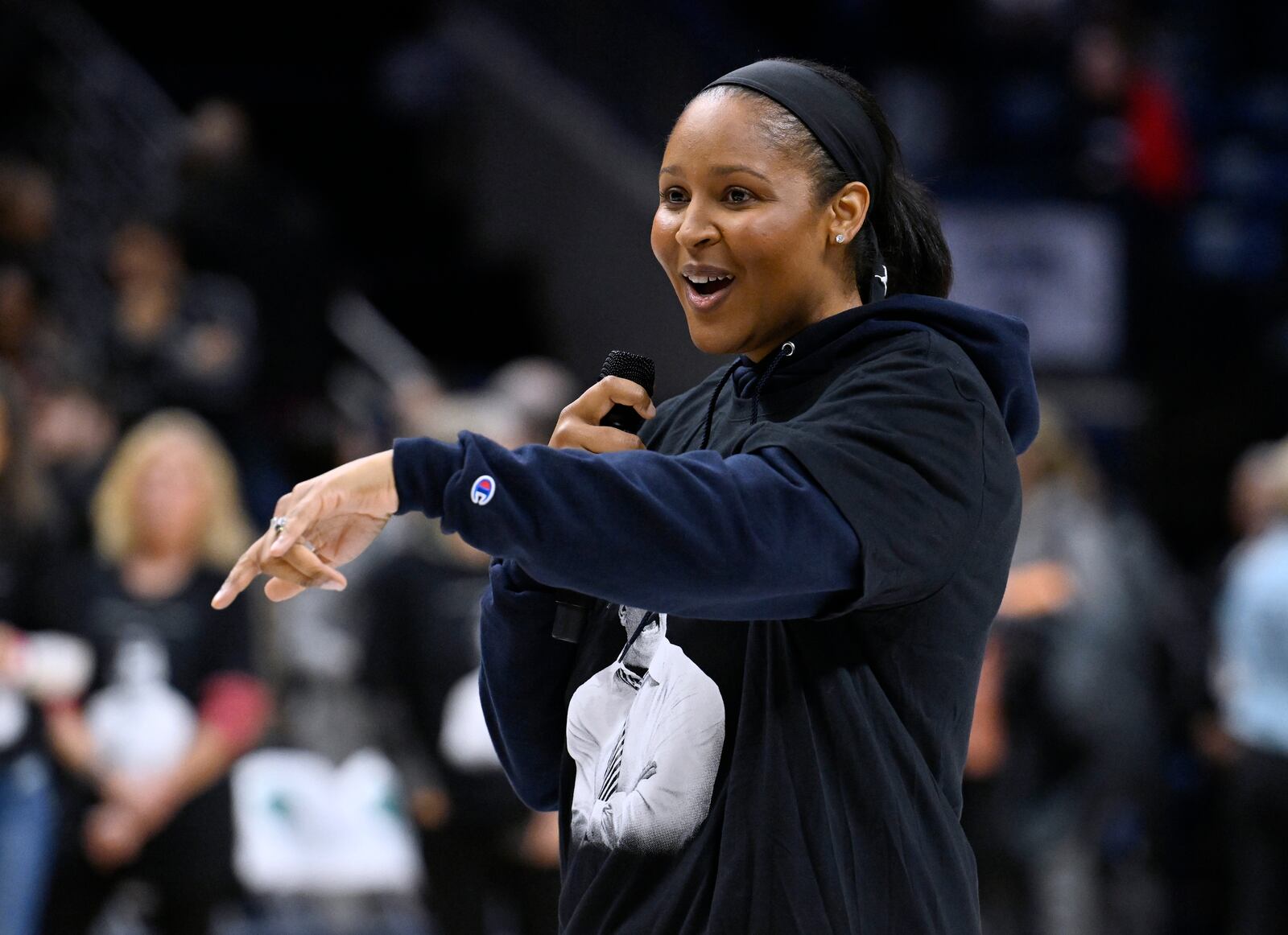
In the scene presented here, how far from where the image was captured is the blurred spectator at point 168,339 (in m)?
7.66

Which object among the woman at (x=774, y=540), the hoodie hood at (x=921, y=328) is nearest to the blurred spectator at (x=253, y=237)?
the woman at (x=774, y=540)

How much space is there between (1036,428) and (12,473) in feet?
12.8

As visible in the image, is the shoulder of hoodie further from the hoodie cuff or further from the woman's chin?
the hoodie cuff

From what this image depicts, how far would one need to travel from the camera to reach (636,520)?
1796mm

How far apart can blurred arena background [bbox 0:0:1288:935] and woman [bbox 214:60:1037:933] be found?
3142 millimetres

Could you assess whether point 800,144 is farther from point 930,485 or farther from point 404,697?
point 404,697

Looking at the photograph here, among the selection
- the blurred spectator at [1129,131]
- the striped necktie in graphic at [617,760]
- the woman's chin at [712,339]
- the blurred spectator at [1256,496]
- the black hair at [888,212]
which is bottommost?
the blurred spectator at [1256,496]

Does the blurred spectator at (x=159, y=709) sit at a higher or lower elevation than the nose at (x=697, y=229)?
lower

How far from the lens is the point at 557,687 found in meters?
2.33

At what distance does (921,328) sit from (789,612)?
1.28ft

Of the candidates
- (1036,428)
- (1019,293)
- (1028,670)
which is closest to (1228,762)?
(1028,670)

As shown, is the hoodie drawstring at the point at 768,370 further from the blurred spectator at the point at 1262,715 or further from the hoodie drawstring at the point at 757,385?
the blurred spectator at the point at 1262,715

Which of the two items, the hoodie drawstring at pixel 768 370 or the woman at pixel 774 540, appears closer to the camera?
the woman at pixel 774 540

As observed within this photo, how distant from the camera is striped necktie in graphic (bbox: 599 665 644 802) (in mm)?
2102
